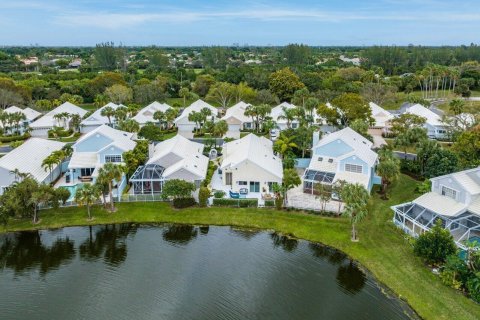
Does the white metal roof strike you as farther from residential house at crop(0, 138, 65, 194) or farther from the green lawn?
residential house at crop(0, 138, 65, 194)

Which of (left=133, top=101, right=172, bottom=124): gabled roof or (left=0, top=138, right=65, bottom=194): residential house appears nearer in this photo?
(left=0, top=138, right=65, bottom=194): residential house

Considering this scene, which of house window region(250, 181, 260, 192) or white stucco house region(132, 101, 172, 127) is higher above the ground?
white stucco house region(132, 101, 172, 127)

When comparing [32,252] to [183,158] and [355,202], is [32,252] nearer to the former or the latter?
[183,158]

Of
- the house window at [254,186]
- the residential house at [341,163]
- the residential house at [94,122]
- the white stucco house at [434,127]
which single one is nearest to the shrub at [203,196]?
the house window at [254,186]

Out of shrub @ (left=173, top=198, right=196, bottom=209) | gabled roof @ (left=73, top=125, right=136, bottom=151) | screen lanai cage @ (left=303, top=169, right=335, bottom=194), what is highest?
gabled roof @ (left=73, top=125, right=136, bottom=151)

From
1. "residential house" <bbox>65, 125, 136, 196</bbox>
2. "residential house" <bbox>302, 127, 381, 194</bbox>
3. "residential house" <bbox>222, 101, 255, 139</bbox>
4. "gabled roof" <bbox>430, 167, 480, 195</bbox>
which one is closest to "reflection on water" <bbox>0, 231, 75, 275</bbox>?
"residential house" <bbox>65, 125, 136, 196</bbox>

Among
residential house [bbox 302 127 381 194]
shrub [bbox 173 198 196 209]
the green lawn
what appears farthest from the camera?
residential house [bbox 302 127 381 194]

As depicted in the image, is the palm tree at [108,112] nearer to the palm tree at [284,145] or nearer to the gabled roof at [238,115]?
the gabled roof at [238,115]

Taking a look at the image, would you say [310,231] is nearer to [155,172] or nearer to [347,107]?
[155,172]
